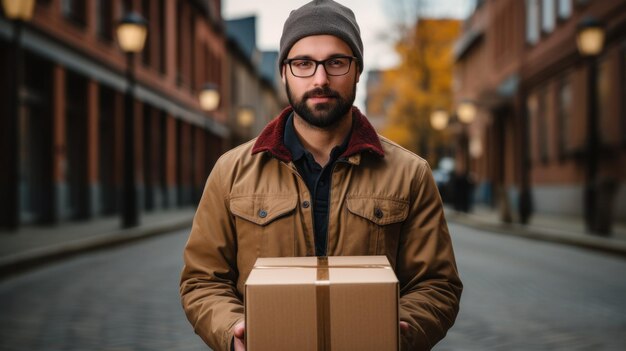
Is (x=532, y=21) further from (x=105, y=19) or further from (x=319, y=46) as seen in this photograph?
(x=319, y=46)

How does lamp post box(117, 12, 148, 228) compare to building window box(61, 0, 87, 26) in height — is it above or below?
below

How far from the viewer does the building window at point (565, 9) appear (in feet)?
79.8

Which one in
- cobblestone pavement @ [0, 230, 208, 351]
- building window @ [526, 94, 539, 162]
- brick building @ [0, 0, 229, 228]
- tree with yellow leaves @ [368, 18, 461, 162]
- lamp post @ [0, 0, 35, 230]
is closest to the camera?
cobblestone pavement @ [0, 230, 208, 351]

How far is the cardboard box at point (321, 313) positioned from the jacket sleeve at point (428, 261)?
0.36 meters

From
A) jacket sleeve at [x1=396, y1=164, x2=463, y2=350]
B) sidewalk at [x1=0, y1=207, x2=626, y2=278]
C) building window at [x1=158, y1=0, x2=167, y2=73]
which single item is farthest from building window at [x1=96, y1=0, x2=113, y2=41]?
jacket sleeve at [x1=396, y1=164, x2=463, y2=350]

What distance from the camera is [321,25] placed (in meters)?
2.52

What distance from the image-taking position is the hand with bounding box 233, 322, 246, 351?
7.43ft

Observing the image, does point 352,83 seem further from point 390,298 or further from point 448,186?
point 448,186

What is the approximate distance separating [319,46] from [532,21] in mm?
28699

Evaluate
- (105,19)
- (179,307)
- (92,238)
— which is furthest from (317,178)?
(105,19)

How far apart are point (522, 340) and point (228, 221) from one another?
394 cm

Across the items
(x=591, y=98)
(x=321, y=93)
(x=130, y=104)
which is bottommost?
(x=321, y=93)

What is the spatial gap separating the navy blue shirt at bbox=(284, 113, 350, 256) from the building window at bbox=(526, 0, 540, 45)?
27.4 m

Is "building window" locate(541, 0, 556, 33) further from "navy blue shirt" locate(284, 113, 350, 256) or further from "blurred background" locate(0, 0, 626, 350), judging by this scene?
"navy blue shirt" locate(284, 113, 350, 256)
